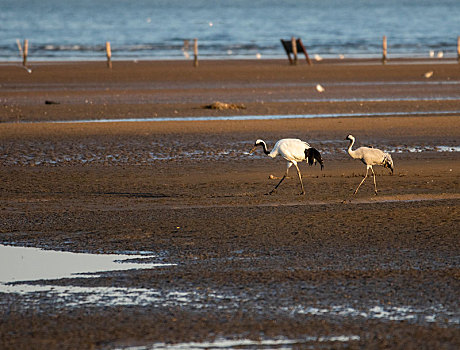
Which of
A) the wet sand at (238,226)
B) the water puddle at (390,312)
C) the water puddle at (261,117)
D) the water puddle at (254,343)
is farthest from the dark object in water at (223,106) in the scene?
the water puddle at (254,343)

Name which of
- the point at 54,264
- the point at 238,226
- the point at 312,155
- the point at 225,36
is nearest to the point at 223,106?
the point at 312,155

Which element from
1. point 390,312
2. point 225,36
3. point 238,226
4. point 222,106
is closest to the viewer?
point 390,312

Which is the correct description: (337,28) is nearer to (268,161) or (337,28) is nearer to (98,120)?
(98,120)

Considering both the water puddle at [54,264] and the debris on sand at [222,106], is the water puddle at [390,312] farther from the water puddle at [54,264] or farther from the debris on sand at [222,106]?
the debris on sand at [222,106]

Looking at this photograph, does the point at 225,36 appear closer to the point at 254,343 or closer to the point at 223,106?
the point at 223,106

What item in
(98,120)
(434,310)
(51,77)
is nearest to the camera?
(434,310)

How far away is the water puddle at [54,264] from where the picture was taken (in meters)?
8.63

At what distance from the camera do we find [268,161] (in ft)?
55.6

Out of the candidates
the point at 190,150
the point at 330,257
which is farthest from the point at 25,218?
the point at 190,150

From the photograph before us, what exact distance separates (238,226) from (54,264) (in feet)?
8.17

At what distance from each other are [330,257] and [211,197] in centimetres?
402

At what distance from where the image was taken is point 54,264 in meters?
9.10

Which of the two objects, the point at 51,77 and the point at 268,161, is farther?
the point at 51,77

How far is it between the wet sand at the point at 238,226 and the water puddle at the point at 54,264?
0.26 metres
